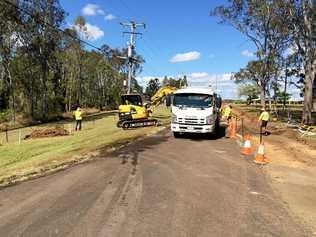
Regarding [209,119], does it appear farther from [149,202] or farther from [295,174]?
[149,202]

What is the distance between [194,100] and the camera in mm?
23188

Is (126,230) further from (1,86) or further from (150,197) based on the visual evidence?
(1,86)

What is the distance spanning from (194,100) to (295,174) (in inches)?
387

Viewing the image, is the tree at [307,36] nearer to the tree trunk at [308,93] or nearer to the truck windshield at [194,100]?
the tree trunk at [308,93]

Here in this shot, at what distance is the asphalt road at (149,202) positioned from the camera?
7.77m

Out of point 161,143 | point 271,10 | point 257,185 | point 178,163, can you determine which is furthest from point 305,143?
point 271,10

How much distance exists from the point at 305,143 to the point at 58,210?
18.0 metres

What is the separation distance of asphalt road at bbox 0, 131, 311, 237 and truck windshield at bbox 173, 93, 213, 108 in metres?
8.16

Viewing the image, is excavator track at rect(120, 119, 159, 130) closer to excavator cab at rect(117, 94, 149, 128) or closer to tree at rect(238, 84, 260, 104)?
excavator cab at rect(117, 94, 149, 128)

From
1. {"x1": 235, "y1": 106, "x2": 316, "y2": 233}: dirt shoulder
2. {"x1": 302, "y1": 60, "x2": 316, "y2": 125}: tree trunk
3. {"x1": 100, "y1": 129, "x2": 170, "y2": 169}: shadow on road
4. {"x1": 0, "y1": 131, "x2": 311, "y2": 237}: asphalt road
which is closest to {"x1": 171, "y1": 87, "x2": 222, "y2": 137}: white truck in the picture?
{"x1": 100, "y1": 129, "x2": 170, "y2": 169}: shadow on road

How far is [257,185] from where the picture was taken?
1180 centimetres

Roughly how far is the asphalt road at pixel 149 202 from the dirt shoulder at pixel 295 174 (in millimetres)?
337

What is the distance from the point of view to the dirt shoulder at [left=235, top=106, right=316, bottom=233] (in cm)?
985

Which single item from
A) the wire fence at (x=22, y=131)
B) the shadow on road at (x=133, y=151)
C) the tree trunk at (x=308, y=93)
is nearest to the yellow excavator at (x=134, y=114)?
the wire fence at (x=22, y=131)
